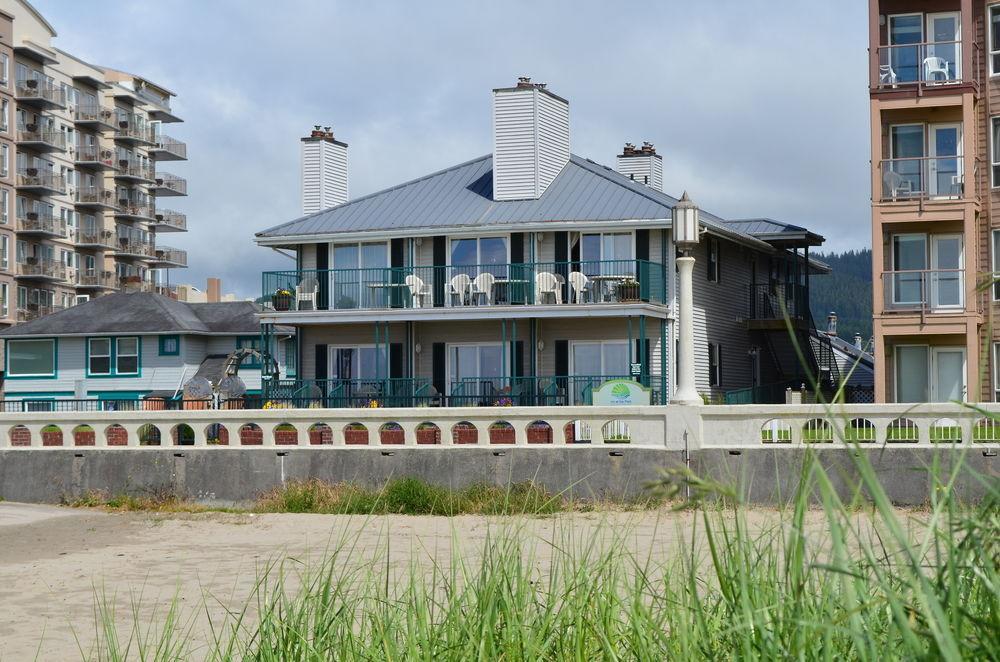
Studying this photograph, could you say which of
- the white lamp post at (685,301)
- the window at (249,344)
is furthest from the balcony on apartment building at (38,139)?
the white lamp post at (685,301)

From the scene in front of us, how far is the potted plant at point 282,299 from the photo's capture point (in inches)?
1465

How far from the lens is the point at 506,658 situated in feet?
18.1

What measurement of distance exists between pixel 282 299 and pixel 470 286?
5.31 meters

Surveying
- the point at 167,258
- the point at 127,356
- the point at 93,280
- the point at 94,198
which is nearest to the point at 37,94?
the point at 94,198

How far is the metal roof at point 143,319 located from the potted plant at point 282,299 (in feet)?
63.6

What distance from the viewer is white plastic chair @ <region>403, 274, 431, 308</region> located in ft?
119

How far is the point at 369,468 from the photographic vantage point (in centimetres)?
2281

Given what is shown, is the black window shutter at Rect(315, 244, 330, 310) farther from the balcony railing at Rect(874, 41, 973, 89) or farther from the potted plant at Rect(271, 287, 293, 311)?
the balcony railing at Rect(874, 41, 973, 89)

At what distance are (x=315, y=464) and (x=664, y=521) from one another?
6.60m

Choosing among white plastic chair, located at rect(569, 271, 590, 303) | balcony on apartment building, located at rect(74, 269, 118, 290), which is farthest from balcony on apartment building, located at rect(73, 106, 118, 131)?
white plastic chair, located at rect(569, 271, 590, 303)

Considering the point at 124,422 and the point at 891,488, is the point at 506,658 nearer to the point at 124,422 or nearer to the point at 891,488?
the point at 891,488

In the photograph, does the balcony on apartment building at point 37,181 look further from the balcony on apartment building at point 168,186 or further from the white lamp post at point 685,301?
the white lamp post at point 685,301

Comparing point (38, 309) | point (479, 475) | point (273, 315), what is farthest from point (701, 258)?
point (38, 309)

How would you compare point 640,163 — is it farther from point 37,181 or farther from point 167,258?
point 167,258
